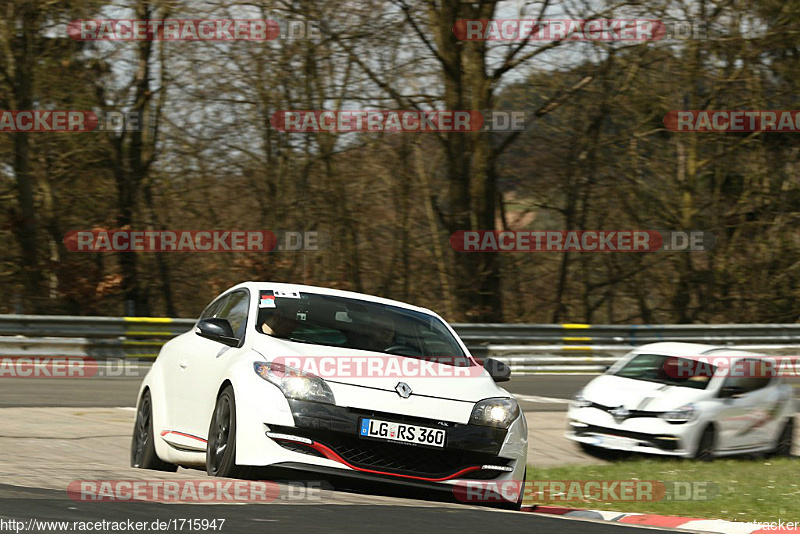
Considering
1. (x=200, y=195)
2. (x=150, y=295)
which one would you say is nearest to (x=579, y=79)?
(x=200, y=195)

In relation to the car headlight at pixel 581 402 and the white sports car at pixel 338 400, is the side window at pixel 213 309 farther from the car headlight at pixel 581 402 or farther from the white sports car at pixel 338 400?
the car headlight at pixel 581 402

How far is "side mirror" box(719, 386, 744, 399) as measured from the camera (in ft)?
44.0

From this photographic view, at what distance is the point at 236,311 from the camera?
8.38 m

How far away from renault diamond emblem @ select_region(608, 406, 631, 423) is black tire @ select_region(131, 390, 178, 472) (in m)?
5.77

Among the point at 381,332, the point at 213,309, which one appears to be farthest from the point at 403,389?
the point at 213,309

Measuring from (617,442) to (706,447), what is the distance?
0.98 metres

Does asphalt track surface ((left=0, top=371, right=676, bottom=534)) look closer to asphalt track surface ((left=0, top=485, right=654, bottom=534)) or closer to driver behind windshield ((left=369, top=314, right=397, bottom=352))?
asphalt track surface ((left=0, top=485, right=654, bottom=534))

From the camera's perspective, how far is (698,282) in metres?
29.6

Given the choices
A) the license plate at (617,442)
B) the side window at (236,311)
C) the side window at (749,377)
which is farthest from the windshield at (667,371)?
the side window at (236,311)

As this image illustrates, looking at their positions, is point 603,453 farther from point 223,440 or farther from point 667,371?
point 223,440

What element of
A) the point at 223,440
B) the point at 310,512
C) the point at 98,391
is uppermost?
the point at 223,440

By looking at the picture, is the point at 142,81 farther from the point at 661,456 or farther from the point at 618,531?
the point at 618,531

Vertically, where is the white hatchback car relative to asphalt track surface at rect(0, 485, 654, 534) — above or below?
below

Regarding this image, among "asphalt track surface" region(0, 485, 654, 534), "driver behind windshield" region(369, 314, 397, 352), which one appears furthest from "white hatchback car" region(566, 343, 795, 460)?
"asphalt track surface" region(0, 485, 654, 534)
